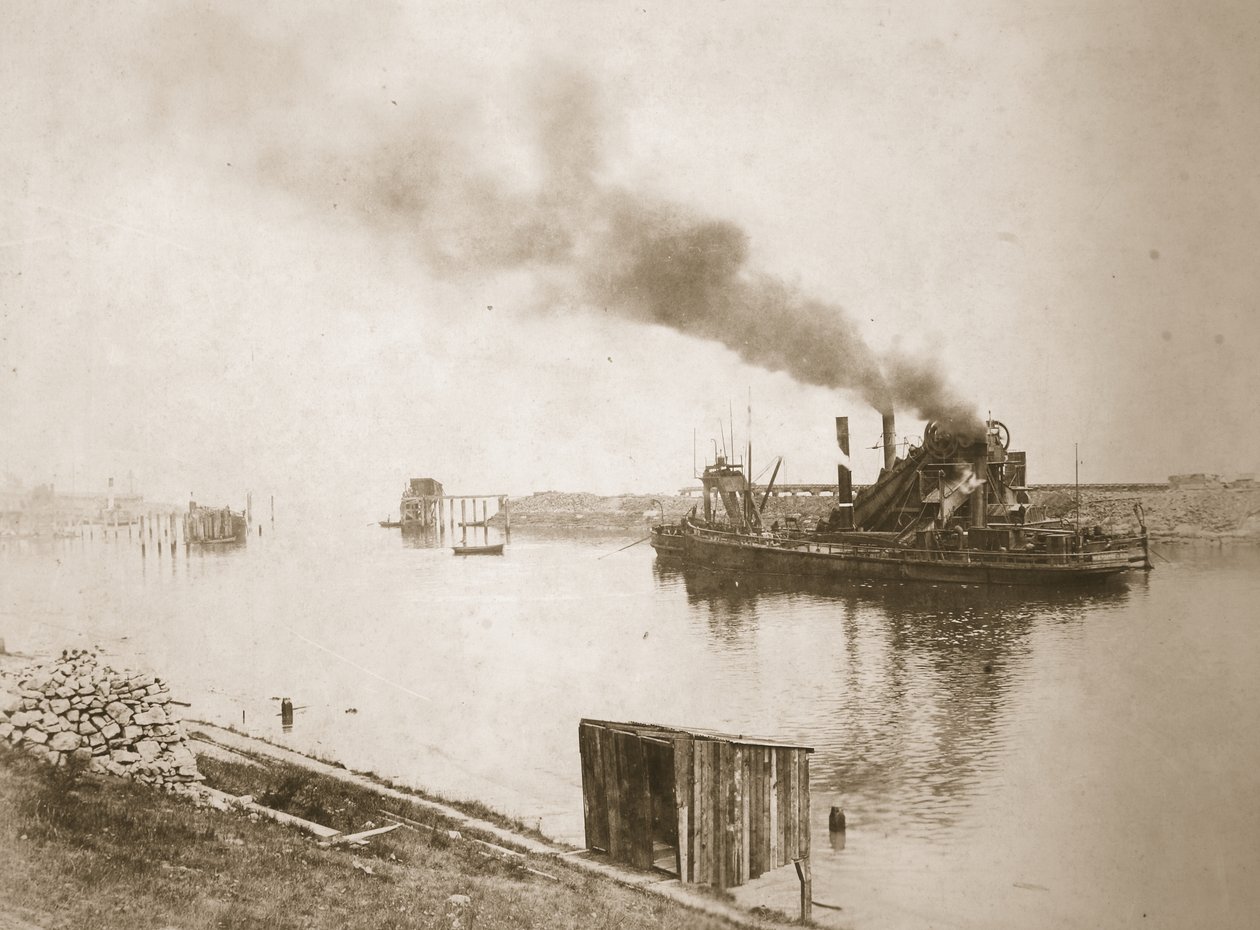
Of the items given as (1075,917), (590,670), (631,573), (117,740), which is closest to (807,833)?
(1075,917)

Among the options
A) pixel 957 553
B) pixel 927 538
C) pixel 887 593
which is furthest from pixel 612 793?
pixel 927 538

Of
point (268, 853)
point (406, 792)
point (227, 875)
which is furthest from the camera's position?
point (406, 792)

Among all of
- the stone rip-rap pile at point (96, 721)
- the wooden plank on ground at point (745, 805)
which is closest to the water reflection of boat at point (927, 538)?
the wooden plank on ground at point (745, 805)

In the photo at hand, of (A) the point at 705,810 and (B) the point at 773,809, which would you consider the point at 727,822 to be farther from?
(B) the point at 773,809

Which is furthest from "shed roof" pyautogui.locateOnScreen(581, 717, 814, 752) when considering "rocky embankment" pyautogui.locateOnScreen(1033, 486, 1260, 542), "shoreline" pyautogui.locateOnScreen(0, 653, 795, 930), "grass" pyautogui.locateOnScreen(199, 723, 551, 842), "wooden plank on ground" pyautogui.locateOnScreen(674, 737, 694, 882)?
"rocky embankment" pyautogui.locateOnScreen(1033, 486, 1260, 542)

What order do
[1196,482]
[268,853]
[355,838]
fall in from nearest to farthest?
[268,853] → [355,838] → [1196,482]

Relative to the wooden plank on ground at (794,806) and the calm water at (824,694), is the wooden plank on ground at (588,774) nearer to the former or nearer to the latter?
the calm water at (824,694)

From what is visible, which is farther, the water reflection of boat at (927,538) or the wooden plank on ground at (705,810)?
the water reflection of boat at (927,538)

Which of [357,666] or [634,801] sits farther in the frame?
[357,666]
